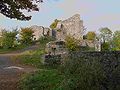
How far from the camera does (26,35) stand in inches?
1407

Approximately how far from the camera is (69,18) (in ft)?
137

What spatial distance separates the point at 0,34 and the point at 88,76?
25.1 m

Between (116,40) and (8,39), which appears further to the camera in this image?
(116,40)

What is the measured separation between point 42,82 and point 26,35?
2317 centimetres

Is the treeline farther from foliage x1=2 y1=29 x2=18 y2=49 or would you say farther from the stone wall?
the stone wall

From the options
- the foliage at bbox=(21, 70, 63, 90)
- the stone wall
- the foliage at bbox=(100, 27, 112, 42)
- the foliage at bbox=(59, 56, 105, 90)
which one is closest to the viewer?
Answer: the foliage at bbox=(59, 56, 105, 90)

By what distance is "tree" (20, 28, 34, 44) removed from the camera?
3585 cm

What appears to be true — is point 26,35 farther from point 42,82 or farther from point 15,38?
point 42,82

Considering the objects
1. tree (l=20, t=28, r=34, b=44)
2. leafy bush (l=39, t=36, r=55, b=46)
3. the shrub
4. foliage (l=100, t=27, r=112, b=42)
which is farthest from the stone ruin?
foliage (l=100, t=27, r=112, b=42)

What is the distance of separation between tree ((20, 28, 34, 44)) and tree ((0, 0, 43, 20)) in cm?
2320

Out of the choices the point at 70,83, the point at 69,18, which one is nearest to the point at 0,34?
the point at 69,18

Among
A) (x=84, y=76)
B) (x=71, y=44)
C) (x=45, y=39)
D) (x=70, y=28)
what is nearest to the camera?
(x=84, y=76)

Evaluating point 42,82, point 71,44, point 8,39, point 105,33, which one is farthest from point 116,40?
point 42,82

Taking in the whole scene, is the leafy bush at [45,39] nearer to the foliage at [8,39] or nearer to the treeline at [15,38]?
the treeline at [15,38]
